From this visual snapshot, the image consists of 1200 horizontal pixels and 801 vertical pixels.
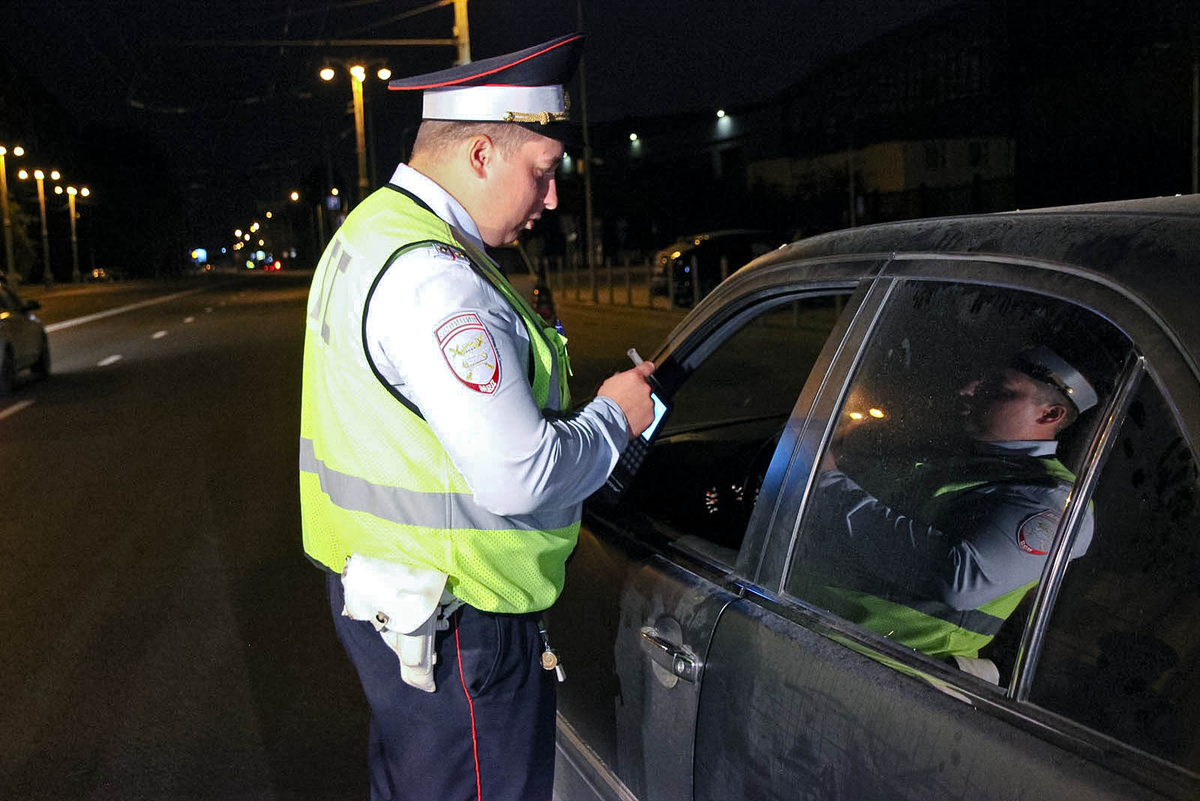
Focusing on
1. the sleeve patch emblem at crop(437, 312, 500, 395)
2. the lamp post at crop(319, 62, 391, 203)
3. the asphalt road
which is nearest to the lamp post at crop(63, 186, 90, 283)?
the lamp post at crop(319, 62, 391, 203)

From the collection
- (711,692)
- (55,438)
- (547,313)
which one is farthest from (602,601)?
(547,313)

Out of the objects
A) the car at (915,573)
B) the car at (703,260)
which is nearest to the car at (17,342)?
the car at (703,260)

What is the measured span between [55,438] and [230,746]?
26.6 feet

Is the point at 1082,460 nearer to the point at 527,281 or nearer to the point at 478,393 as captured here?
the point at 478,393

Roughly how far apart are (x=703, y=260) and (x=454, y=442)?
25265 millimetres

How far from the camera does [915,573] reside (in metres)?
1.92

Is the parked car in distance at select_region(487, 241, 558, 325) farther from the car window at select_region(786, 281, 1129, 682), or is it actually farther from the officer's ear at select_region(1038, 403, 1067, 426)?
the officer's ear at select_region(1038, 403, 1067, 426)

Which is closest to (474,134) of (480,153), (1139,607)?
(480,153)

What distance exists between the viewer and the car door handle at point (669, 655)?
82.4 inches

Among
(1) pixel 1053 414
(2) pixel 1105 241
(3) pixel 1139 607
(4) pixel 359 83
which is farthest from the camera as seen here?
(4) pixel 359 83

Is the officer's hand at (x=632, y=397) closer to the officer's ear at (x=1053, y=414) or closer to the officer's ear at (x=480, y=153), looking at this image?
the officer's ear at (x=480, y=153)

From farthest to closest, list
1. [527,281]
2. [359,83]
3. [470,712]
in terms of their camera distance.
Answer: [359,83], [527,281], [470,712]

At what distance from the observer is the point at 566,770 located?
2.83m

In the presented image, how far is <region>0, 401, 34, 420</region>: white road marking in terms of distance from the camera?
13028 millimetres
